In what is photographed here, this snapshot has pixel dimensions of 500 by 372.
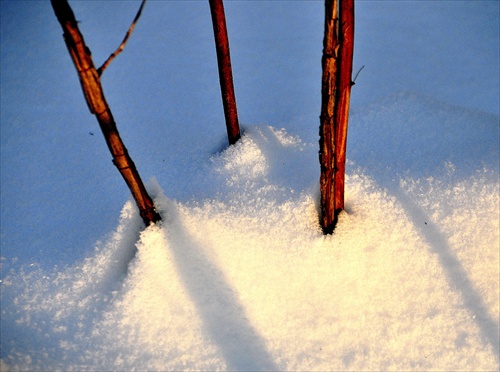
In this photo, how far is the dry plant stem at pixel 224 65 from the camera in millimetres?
1595

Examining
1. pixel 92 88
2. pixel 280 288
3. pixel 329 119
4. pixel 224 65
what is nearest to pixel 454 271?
pixel 280 288

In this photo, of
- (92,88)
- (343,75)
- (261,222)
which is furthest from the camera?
(261,222)

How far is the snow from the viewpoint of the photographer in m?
1.44

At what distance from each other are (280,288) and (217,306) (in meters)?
0.26

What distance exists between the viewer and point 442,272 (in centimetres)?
155

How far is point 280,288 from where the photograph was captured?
1.54m

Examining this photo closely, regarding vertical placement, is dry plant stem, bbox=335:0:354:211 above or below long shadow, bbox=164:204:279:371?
above

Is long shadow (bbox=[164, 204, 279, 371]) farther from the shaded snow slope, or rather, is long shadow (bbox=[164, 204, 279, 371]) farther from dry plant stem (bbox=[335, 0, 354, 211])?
dry plant stem (bbox=[335, 0, 354, 211])

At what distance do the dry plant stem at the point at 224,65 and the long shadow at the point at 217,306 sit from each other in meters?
0.55

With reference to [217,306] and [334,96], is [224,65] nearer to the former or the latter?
[334,96]

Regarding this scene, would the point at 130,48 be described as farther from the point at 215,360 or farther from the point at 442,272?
the point at 442,272

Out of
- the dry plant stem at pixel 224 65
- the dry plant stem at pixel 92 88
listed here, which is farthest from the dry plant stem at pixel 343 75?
the dry plant stem at pixel 92 88

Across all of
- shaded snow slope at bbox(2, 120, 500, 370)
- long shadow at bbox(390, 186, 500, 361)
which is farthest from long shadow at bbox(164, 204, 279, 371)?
long shadow at bbox(390, 186, 500, 361)

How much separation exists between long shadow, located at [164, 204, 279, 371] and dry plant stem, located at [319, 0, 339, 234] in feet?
1.62
